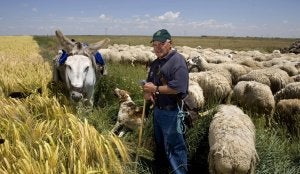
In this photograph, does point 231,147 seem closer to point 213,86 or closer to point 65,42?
point 65,42

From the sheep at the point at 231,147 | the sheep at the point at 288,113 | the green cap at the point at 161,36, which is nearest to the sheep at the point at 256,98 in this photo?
the sheep at the point at 288,113

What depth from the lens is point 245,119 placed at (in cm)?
723

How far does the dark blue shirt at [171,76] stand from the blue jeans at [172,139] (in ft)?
0.60

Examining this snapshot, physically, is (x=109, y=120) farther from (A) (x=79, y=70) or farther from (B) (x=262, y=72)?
(B) (x=262, y=72)

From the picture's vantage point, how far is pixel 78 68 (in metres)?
6.66

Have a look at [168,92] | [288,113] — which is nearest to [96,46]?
[168,92]

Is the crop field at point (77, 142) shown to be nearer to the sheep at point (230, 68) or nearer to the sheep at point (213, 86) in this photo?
the sheep at point (213, 86)

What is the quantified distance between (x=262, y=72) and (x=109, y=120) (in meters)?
7.53

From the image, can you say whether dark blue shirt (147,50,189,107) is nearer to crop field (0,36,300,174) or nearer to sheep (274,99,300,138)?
crop field (0,36,300,174)

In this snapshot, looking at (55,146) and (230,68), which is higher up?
(55,146)

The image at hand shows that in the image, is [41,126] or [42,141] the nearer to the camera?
[42,141]

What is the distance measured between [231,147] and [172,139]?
0.93m

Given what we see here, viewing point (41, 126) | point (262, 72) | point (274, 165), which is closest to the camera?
point (41, 126)

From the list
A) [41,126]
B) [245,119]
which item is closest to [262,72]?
[245,119]
